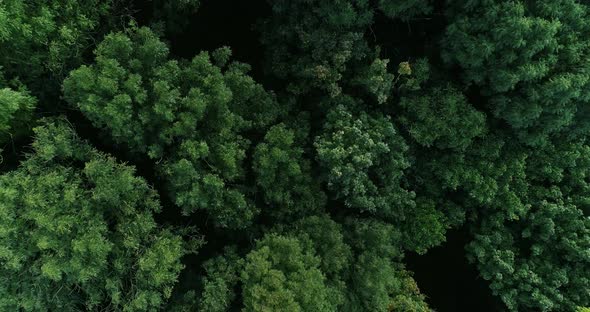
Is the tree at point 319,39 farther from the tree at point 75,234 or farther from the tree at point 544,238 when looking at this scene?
the tree at point 544,238

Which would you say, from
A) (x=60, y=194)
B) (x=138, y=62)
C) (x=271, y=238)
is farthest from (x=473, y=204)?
(x=60, y=194)

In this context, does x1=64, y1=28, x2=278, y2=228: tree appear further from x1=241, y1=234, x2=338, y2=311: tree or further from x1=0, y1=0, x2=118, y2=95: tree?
x1=241, y1=234, x2=338, y2=311: tree

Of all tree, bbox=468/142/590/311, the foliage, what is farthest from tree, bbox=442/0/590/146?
the foliage

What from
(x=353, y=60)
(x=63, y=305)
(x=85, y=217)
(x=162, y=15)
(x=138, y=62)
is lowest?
(x=63, y=305)

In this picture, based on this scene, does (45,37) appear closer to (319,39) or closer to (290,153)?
(290,153)

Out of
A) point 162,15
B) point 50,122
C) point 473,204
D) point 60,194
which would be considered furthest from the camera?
point 473,204

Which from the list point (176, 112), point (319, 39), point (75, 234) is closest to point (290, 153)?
point (176, 112)

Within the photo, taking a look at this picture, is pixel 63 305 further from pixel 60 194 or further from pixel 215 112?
pixel 215 112
